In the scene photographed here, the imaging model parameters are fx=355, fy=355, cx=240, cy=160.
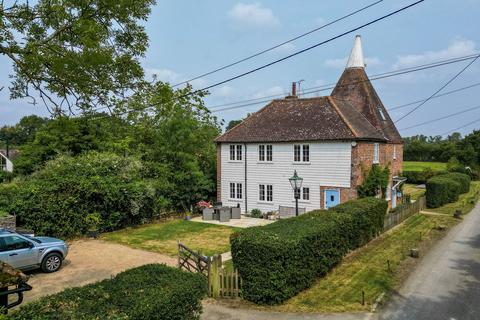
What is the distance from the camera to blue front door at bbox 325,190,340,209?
79.9 ft

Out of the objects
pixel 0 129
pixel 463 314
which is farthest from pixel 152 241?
pixel 0 129

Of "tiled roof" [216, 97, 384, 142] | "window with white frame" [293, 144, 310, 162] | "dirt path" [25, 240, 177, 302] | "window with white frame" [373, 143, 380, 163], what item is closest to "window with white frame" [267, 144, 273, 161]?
"tiled roof" [216, 97, 384, 142]

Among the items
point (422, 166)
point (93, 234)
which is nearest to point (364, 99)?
point (93, 234)

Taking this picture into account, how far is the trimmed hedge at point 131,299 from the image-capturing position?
5.70m

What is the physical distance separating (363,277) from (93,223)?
50.3 ft

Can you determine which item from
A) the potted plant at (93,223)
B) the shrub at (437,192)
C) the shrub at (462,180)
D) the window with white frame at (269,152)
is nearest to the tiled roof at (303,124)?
the window with white frame at (269,152)

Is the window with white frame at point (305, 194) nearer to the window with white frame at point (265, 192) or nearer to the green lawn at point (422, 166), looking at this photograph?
the window with white frame at point (265, 192)

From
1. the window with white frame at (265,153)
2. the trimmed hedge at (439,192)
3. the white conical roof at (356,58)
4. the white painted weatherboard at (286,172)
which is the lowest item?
the trimmed hedge at (439,192)

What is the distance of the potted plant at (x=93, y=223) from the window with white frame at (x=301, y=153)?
1387 cm

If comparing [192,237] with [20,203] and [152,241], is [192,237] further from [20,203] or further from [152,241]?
[20,203]

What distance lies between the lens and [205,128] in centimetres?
3262

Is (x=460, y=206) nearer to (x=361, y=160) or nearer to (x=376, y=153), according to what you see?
(x=376, y=153)

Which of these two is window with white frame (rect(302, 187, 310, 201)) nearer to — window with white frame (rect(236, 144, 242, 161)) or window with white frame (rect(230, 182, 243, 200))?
window with white frame (rect(230, 182, 243, 200))

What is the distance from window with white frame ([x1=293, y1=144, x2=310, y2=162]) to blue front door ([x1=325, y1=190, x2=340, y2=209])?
9.11 ft
